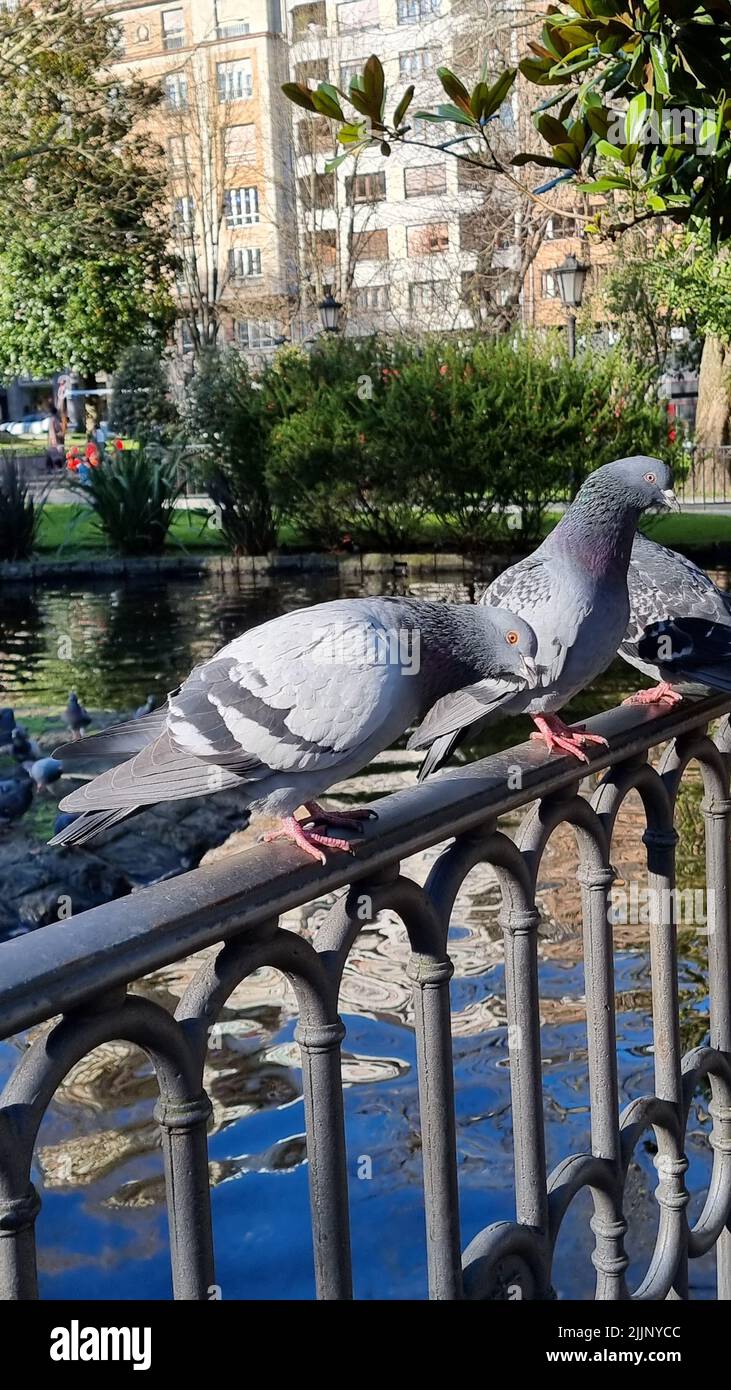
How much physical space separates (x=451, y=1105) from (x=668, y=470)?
1.52 metres

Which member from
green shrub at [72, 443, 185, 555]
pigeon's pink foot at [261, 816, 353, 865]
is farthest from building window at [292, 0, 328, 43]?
pigeon's pink foot at [261, 816, 353, 865]

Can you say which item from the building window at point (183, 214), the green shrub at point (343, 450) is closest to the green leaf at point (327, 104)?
the green shrub at point (343, 450)

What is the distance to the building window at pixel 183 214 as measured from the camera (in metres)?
39.7

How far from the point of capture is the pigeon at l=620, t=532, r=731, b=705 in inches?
99.1

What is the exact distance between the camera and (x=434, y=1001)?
140 centimetres

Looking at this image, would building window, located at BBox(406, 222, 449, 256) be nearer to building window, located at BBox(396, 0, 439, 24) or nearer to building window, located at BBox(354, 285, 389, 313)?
building window, located at BBox(354, 285, 389, 313)

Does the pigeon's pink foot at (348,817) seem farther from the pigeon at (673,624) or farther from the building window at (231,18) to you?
the building window at (231,18)

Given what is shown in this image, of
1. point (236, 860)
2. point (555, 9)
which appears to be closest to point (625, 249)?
point (555, 9)

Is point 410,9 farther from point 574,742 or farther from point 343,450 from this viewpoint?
point 574,742

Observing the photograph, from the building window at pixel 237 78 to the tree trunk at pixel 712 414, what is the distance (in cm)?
2684

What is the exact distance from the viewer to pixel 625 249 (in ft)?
86.3

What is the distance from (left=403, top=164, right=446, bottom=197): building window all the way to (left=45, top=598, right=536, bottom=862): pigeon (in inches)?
1680

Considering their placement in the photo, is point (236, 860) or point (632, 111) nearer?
point (236, 860)

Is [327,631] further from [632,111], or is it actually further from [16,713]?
[16,713]
